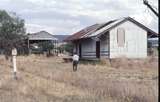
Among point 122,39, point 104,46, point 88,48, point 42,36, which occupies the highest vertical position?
point 42,36

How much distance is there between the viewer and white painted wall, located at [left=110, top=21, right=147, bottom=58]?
146 feet

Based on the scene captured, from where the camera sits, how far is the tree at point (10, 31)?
47888 millimetres

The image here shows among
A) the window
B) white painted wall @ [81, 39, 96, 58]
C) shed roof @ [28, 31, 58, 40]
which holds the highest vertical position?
shed roof @ [28, 31, 58, 40]

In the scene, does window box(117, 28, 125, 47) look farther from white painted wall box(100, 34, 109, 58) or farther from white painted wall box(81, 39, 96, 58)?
white painted wall box(81, 39, 96, 58)

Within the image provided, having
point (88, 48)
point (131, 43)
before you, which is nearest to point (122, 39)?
point (131, 43)

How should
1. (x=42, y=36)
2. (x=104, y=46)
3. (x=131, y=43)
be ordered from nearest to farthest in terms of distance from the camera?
(x=104, y=46)
(x=131, y=43)
(x=42, y=36)

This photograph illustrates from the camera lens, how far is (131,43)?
45406mm

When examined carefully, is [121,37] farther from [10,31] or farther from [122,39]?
[10,31]

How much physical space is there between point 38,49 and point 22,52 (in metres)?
7.31

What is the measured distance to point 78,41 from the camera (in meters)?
54.5

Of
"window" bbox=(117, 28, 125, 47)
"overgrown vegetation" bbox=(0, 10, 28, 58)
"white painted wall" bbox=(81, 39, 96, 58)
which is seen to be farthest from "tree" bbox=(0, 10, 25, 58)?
"window" bbox=(117, 28, 125, 47)

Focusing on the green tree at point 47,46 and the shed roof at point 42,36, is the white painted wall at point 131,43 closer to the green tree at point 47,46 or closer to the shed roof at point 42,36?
the green tree at point 47,46

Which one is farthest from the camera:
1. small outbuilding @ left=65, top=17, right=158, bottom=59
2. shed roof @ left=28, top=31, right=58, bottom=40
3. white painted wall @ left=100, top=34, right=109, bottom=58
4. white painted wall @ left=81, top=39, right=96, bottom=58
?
shed roof @ left=28, top=31, right=58, bottom=40

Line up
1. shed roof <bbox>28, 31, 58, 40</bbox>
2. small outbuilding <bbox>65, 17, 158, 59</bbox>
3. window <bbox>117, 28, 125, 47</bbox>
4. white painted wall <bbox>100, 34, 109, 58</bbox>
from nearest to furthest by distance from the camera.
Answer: small outbuilding <bbox>65, 17, 158, 59</bbox>, window <bbox>117, 28, 125, 47</bbox>, white painted wall <bbox>100, 34, 109, 58</bbox>, shed roof <bbox>28, 31, 58, 40</bbox>
